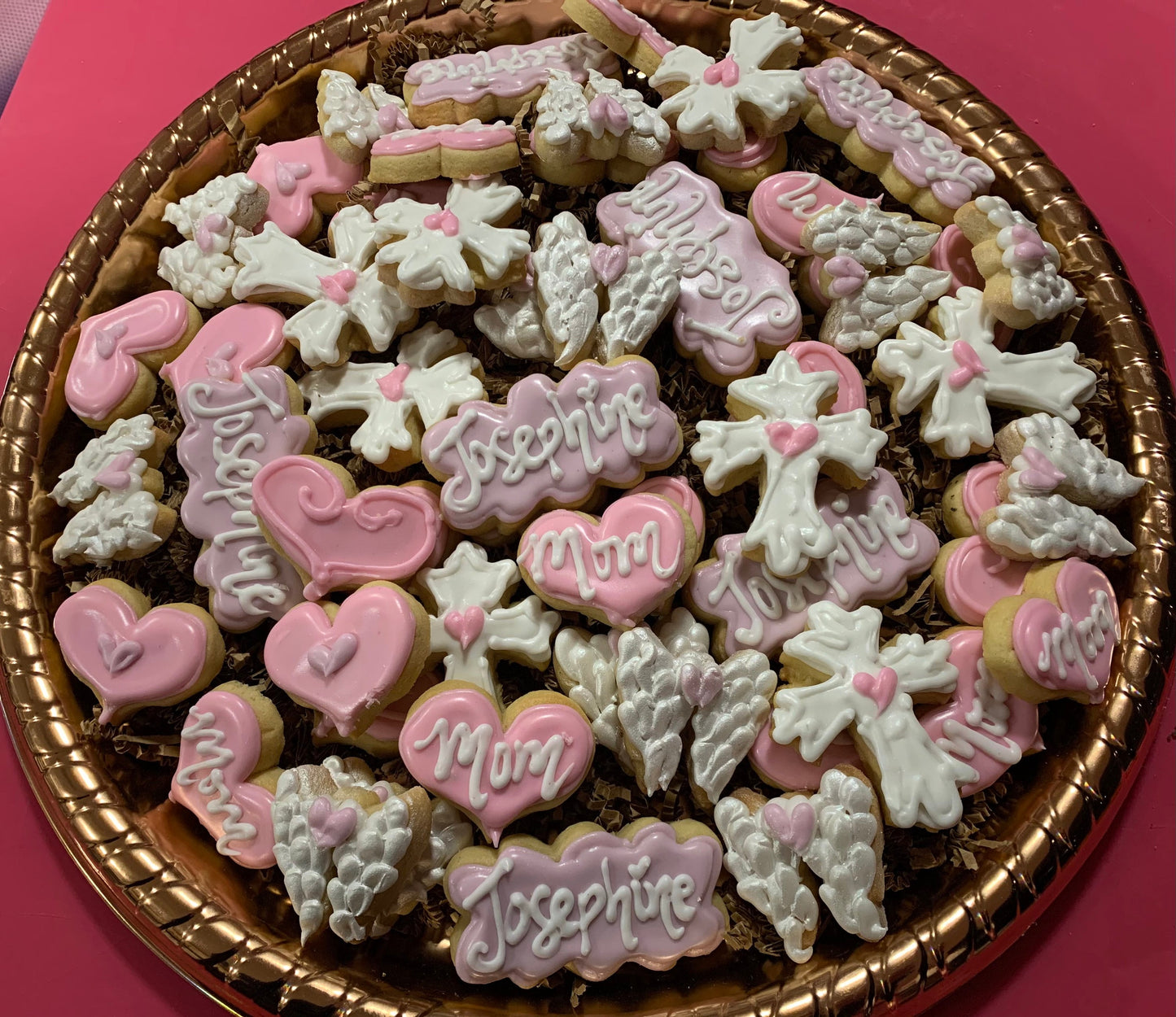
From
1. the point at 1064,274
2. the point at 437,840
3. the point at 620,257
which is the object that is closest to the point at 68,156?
the point at 620,257

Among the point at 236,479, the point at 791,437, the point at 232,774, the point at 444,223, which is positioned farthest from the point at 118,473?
the point at 791,437

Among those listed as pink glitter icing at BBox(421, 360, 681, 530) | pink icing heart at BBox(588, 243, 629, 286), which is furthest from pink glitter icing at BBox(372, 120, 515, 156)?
pink glitter icing at BBox(421, 360, 681, 530)

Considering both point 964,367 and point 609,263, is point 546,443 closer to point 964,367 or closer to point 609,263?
point 609,263

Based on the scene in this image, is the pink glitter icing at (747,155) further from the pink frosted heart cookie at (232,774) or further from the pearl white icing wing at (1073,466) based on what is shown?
the pink frosted heart cookie at (232,774)

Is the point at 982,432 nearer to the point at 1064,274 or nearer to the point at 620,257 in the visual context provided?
the point at 1064,274

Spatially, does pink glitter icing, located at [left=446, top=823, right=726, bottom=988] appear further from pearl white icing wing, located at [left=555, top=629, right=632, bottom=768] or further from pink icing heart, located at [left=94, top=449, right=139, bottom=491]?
pink icing heart, located at [left=94, top=449, right=139, bottom=491]
